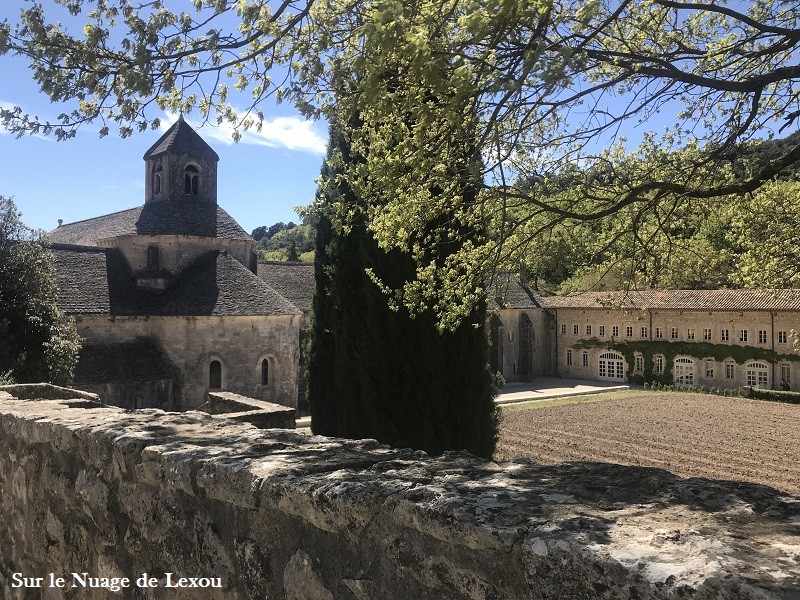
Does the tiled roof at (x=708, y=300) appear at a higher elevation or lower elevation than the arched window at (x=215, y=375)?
higher

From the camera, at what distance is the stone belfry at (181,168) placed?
2989 cm

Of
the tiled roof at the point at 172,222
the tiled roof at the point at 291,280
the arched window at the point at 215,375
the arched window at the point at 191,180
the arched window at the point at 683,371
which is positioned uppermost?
the arched window at the point at 191,180

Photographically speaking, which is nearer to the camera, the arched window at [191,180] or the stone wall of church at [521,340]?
the arched window at [191,180]

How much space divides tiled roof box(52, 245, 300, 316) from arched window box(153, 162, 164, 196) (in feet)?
12.8

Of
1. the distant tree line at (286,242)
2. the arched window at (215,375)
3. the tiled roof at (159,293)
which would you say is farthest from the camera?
the distant tree line at (286,242)

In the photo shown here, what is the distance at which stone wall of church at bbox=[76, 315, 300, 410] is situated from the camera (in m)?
24.9

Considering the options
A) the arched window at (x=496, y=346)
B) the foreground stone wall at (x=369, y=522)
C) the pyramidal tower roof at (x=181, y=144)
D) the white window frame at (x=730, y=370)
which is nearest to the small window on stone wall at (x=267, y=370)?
the pyramidal tower roof at (x=181, y=144)

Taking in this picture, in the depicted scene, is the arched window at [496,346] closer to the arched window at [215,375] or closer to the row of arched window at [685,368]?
the row of arched window at [685,368]

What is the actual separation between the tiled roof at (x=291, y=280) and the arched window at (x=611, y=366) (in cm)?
2174

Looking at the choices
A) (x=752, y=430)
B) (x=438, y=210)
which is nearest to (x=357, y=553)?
(x=438, y=210)

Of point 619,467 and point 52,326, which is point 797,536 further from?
point 52,326

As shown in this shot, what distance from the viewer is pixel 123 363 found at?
23.7m

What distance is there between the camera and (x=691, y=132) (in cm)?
931

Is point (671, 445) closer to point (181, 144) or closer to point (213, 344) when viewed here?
point (213, 344)
